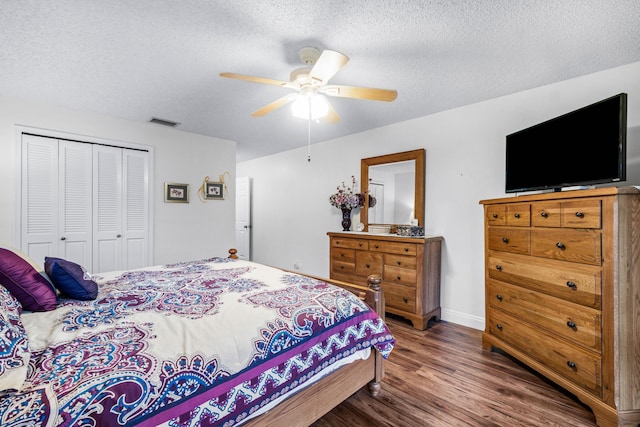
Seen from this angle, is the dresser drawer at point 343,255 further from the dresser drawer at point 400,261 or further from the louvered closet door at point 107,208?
the louvered closet door at point 107,208

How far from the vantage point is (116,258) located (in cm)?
360

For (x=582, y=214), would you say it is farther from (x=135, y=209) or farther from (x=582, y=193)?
(x=135, y=209)

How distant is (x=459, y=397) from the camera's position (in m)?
1.88

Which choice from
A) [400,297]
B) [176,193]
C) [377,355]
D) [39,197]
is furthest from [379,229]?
[39,197]

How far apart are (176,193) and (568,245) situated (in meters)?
4.27

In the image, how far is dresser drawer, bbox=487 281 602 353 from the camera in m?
1.71

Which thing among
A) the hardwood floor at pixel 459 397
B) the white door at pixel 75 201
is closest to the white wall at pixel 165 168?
the white door at pixel 75 201

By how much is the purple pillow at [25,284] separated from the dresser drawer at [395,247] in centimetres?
280

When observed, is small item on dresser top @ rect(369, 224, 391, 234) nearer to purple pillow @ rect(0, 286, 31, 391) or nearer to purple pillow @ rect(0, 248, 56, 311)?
purple pillow @ rect(0, 248, 56, 311)

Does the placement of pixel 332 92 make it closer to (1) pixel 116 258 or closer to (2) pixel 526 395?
(2) pixel 526 395

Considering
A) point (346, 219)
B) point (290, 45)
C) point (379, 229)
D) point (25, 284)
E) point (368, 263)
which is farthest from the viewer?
point (346, 219)

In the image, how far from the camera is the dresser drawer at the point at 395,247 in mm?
3057

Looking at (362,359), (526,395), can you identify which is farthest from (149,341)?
(526,395)

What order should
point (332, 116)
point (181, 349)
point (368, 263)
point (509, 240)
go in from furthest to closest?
point (368, 263) < point (332, 116) < point (509, 240) < point (181, 349)
